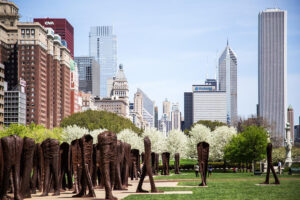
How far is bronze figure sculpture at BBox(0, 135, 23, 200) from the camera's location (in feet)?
71.0

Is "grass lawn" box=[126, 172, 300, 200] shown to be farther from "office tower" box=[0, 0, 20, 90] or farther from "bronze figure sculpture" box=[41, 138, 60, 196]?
"office tower" box=[0, 0, 20, 90]

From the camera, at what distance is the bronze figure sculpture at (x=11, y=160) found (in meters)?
21.6

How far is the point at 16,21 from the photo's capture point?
483ft

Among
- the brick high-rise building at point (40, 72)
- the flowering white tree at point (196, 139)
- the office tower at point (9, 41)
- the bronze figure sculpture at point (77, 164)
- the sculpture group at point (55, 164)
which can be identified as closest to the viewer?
the sculpture group at point (55, 164)

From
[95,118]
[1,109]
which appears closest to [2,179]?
[1,109]

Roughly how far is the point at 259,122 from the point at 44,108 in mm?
72306

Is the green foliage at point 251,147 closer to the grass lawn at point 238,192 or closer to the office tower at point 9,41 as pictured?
the grass lawn at point 238,192

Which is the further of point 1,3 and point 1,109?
point 1,3

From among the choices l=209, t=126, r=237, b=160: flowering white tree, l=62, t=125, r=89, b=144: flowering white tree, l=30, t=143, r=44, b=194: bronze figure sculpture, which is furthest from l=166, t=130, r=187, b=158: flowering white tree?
l=30, t=143, r=44, b=194: bronze figure sculpture

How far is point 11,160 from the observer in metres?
21.9

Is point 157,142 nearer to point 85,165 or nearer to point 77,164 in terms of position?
point 77,164

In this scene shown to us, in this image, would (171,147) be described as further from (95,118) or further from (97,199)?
(97,199)

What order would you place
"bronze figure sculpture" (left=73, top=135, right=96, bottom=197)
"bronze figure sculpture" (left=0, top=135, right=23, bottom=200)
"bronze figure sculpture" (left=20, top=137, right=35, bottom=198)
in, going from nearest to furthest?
"bronze figure sculpture" (left=0, top=135, right=23, bottom=200) → "bronze figure sculpture" (left=20, top=137, right=35, bottom=198) → "bronze figure sculpture" (left=73, top=135, right=96, bottom=197)

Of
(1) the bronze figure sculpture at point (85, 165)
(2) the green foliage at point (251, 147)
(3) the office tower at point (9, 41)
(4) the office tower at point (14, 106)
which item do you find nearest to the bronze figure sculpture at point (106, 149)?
(1) the bronze figure sculpture at point (85, 165)
